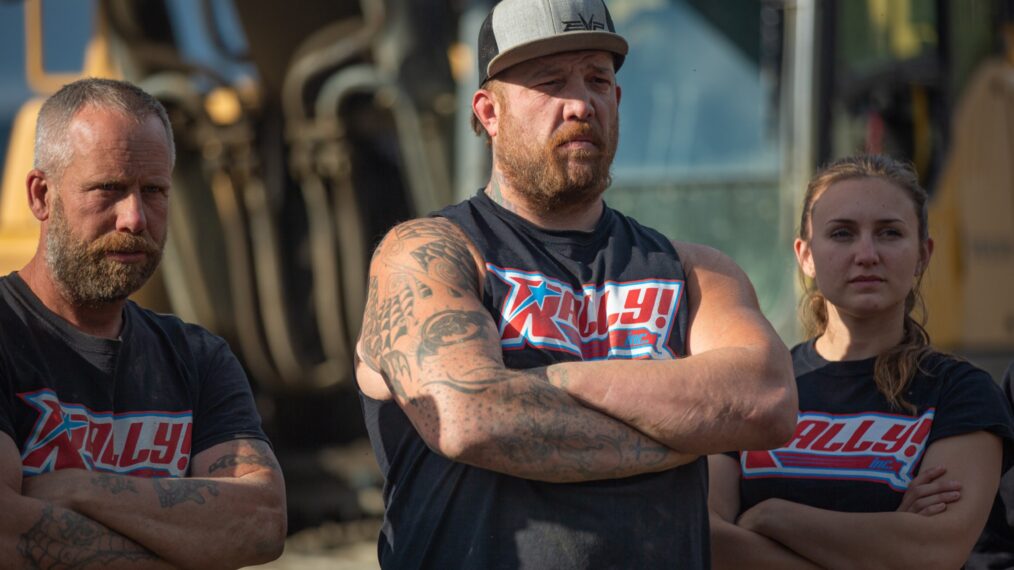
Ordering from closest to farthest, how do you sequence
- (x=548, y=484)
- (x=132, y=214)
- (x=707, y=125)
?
(x=548, y=484)
(x=132, y=214)
(x=707, y=125)

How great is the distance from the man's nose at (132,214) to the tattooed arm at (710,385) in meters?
0.86

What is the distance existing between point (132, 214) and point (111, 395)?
34cm

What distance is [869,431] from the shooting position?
302 cm

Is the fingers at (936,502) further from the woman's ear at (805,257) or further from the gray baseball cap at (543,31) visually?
the gray baseball cap at (543,31)

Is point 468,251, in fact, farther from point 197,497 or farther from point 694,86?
point 694,86

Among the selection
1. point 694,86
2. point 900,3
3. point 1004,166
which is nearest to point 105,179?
point 694,86

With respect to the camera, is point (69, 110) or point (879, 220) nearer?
point (69, 110)

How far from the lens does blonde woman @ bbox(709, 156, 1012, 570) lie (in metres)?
2.88

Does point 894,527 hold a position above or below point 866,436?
below

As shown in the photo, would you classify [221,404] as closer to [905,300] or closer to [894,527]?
[894,527]

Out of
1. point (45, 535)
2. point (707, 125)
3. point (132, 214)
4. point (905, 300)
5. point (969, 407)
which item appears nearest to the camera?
point (45, 535)

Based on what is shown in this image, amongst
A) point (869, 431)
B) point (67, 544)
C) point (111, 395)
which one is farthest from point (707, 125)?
point (67, 544)

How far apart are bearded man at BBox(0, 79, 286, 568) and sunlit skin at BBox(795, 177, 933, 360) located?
129 centimetres

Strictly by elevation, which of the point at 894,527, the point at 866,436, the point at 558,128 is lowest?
the point at 894,527
